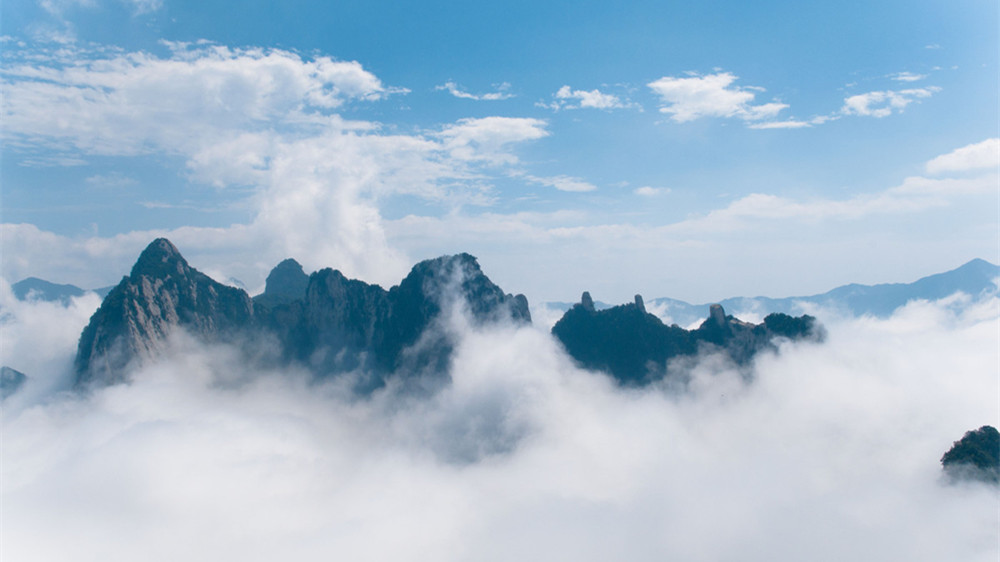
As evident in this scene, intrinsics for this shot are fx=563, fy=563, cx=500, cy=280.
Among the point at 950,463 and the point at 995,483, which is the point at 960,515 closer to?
the point at 950,463

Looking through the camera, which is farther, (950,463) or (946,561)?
(946,561)

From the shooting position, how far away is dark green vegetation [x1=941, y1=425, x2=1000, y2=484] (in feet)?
502

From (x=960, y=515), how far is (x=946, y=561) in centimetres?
2859

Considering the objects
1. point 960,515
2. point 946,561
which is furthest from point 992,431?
point 946,561

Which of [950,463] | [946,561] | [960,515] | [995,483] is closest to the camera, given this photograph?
[995,483]

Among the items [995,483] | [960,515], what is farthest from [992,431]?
[960,515]

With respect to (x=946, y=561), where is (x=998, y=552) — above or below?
above

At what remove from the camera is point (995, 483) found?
151375mm

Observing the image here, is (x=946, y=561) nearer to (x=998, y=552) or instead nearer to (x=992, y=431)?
(x=998, y=552)

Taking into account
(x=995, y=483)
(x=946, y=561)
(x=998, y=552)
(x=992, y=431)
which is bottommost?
(x=946, y=561)

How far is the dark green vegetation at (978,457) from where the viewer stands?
153 metres

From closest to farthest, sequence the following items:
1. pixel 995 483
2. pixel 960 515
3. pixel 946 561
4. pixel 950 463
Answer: pixel 995 483 < pixel 950 463 < pixel 960 515 < pixel 946 561

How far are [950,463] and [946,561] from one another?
55596 mm

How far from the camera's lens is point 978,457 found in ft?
511
